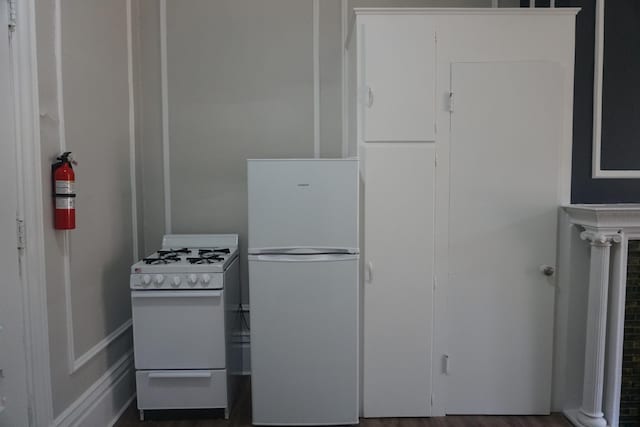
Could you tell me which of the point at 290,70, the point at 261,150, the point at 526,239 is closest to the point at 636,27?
the point at 526,239

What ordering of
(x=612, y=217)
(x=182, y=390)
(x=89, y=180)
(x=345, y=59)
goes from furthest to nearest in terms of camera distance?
(x=345, y=59) → (x=182, y=390) → (x=89, y=180) → (x=612, y=217)

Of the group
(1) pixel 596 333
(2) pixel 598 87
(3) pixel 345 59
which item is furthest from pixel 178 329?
(2) pixel 598 87

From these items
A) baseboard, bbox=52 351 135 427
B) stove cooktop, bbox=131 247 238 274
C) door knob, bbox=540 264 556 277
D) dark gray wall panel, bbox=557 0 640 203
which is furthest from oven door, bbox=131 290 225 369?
dark gray wall panel, bbox=557 0 640 203

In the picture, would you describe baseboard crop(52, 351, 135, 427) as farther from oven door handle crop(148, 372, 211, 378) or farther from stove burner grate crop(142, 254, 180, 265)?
stove burner grate crop(142, 254, 180, 265)

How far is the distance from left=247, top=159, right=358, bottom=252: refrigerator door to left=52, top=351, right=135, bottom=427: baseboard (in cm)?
123

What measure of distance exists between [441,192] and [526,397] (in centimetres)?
→ 144

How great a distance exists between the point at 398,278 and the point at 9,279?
2.03 metres

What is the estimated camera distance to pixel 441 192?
237 centimetres

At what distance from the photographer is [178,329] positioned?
232 centimetres

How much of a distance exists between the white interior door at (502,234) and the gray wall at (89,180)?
219 cm

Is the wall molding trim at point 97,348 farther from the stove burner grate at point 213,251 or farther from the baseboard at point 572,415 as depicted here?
the baseboard at point 572,415

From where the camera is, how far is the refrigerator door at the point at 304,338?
89.1 inches

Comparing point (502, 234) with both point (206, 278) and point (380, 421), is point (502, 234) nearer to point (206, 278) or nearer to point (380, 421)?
point (380, 421)

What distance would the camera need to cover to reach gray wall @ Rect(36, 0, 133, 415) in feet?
6.20
